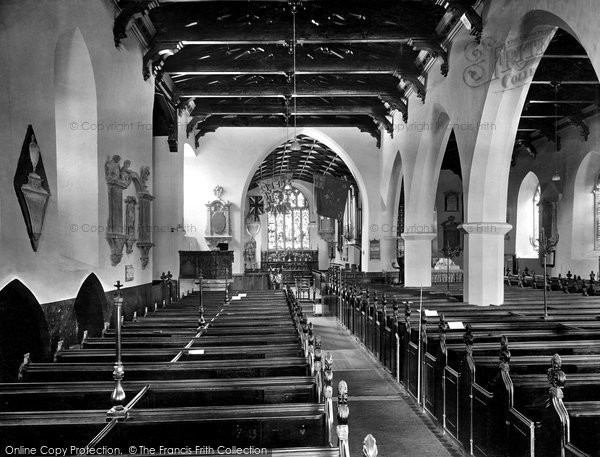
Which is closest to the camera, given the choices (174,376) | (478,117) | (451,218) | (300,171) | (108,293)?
(174,376)

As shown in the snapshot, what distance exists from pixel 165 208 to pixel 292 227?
19.9 meters

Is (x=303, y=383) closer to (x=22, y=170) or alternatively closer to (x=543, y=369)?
(x=543, y=369)

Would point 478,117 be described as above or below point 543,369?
above

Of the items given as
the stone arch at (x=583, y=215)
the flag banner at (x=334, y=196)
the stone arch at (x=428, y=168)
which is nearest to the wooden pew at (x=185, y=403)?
the stone arch at (x=428, y=168)

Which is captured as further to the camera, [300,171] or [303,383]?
[300,171]

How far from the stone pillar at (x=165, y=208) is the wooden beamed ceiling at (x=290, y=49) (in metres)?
1.34

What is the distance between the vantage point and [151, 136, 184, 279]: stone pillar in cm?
1270

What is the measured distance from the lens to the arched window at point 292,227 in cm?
3228

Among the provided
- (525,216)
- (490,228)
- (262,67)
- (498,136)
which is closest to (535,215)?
(525,216)

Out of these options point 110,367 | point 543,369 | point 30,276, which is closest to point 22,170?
point 30,276

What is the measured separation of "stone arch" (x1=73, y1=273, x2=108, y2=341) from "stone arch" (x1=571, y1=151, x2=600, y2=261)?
1216 centimetres

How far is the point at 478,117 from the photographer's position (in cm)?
797

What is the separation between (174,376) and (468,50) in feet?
22.4

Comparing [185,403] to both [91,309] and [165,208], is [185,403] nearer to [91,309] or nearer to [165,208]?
[91,309]
